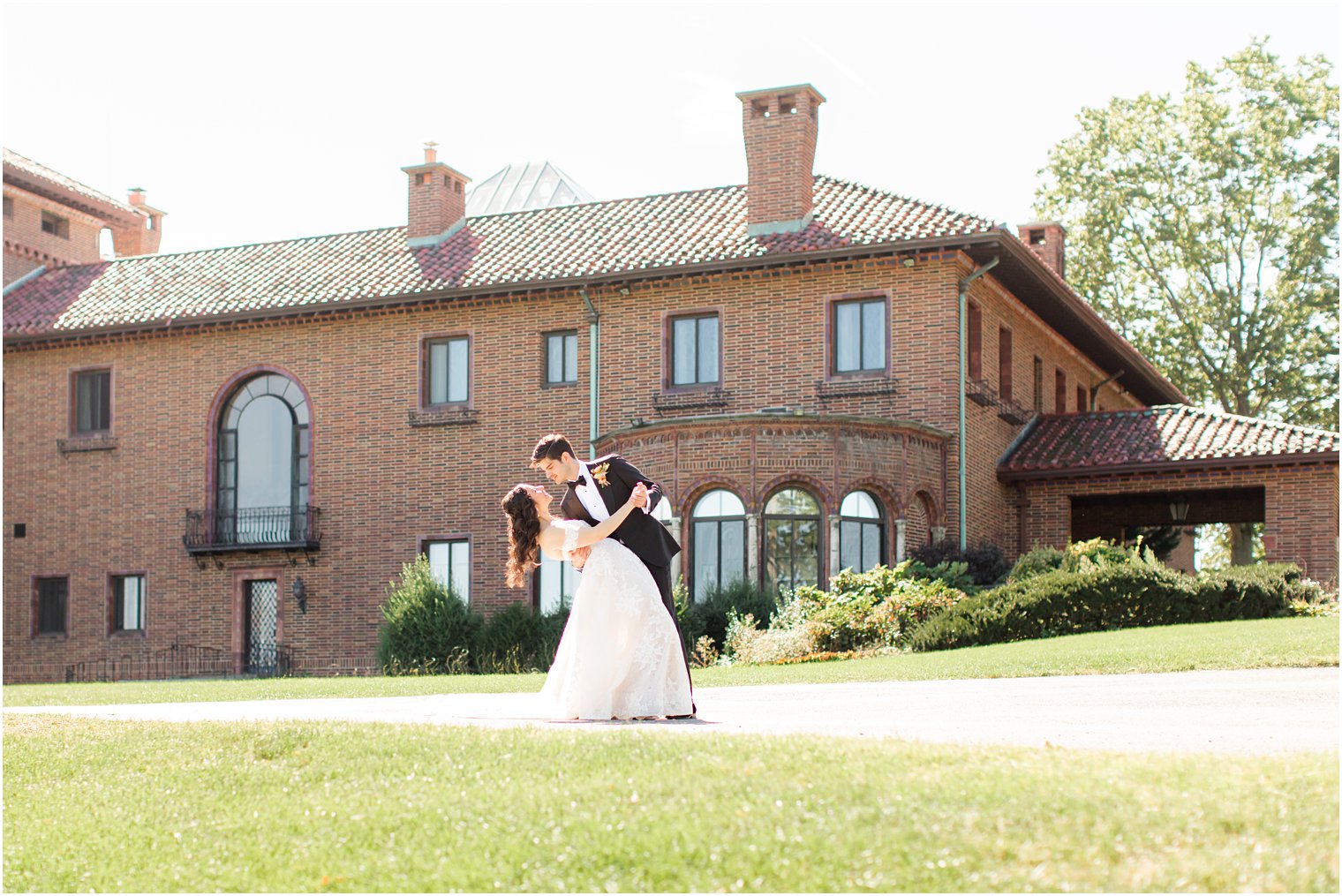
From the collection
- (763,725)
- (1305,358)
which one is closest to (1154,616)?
(763,725)

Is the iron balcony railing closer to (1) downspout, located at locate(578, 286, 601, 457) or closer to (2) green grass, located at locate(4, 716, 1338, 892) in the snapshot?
(1) downspout, located at locate(578, 286, 601, 457)

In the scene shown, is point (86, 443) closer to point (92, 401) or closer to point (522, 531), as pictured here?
point (92, 401)

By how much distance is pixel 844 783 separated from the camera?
26.3 ft

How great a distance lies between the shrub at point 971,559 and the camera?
2580cm

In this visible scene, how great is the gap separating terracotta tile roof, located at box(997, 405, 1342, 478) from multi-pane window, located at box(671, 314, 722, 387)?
5.38 m

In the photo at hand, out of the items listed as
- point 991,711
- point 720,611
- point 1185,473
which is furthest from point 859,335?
point 991,711

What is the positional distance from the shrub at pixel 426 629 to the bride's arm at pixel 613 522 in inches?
604

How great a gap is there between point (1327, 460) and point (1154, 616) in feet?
23.8

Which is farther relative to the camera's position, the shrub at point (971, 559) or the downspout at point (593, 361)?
the downspout at point (593, 361)

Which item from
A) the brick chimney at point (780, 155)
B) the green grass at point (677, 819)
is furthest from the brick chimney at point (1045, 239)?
the green grass at point (677, 819)

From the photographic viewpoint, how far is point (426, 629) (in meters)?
27.0

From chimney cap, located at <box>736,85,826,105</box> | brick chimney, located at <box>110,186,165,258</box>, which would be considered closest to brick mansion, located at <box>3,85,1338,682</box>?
chimney cap, located at <box>736,85,826,105</box>

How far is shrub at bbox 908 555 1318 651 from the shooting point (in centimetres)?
2119

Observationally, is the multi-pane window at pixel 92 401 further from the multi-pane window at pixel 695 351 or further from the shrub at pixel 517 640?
the multi-pane window at pixel 695 351
